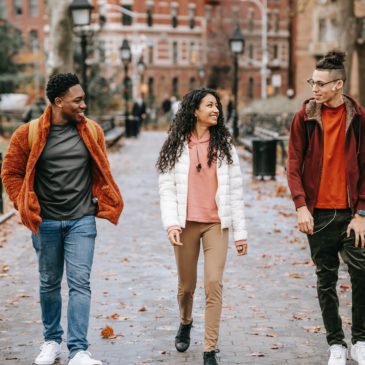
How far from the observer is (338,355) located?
607cm

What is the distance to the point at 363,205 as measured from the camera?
592cm

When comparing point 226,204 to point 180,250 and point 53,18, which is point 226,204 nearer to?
point 180,250

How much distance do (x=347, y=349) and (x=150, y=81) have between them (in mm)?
91995

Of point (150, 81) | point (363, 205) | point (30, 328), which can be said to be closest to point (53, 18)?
point (30, 328)

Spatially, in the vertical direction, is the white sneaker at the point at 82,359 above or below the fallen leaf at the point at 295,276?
above

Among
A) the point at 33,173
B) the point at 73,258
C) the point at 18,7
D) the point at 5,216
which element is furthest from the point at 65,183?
the point at 18,7

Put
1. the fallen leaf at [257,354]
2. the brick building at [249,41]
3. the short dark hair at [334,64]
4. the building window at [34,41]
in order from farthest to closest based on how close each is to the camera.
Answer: the brick building at [249,41] → the building window at [34,41] → the fallen leaf at [257,354] → the short dark hair at [334,64]

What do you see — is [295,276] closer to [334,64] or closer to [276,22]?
[334,64]

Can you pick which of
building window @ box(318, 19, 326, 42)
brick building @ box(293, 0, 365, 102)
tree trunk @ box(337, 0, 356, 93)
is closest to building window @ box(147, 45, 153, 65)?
brick building @ box(293, 0, 365, 102)

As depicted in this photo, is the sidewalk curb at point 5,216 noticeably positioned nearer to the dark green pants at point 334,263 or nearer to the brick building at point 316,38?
the dark green pants at point 334,263

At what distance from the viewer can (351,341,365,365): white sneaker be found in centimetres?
605

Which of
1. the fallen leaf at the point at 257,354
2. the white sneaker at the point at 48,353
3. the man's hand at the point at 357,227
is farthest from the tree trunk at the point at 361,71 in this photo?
the white sneaker at the point at 48,353

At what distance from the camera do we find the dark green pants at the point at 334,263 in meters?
6.00

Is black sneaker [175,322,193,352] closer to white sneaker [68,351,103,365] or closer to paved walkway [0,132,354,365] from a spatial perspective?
paved walkway [0,132,354,365]
